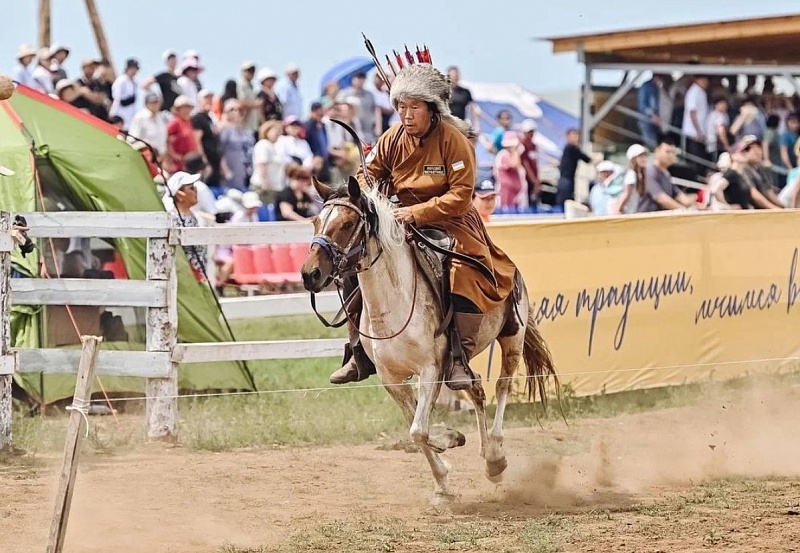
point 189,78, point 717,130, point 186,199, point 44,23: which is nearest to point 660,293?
point 186,199

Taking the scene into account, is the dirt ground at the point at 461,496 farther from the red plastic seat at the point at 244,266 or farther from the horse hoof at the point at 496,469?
the red plastic seat at the point at 244,266

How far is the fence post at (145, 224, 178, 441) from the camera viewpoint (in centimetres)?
1084

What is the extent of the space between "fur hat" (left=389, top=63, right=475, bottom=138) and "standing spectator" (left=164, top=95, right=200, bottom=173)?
924 cm

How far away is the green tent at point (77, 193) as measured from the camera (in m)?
11.7

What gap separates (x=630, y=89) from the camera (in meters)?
25.6

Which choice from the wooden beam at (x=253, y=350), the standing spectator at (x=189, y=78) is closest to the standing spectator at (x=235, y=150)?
the standing spectator at (x=189, y=78)

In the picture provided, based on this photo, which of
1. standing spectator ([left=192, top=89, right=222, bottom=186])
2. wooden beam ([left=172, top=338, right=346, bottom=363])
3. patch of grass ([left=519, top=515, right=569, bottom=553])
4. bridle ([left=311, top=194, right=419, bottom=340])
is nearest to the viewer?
patch of grass ([left=519, top=515, right=569, bottom=553])

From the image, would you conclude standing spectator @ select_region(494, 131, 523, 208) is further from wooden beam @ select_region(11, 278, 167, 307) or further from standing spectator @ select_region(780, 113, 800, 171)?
wooden beam @ select_region(11, 278, 167, 307)

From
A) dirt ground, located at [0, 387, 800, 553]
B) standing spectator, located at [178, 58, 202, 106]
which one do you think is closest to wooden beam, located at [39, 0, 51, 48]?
standing spectator, located at [178, 58, 202, 106]

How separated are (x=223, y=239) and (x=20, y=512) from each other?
3297mm

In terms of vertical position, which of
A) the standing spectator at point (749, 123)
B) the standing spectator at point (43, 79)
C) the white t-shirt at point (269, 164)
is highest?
the standing spectator at point (43, 79)

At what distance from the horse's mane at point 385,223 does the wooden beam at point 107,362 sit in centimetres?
290

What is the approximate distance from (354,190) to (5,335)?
3.23 meters

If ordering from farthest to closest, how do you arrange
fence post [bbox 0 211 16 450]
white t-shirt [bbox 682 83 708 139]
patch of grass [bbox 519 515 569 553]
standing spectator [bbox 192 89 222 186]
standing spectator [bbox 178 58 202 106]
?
white t-shirt [bbox 682 83 708 139] < standing spectator [bbox 178 58 202 106] < standing spectator [bbox 192 89 222 186] < fence post [bbox 0 211 16 450] < patch of grass [bbox 519 515 569 553]
